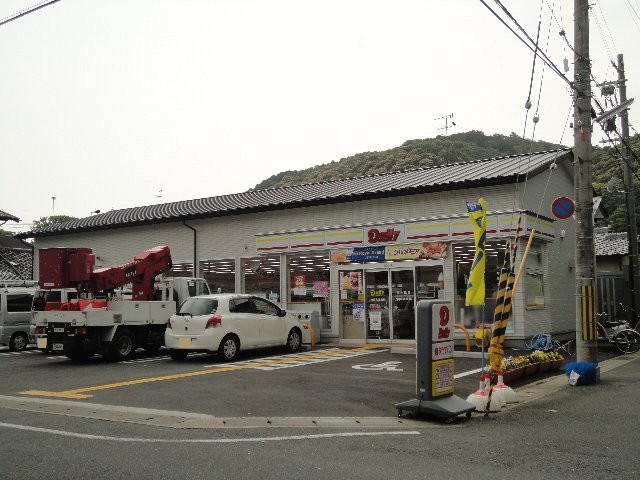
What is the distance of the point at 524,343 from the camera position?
1603cm

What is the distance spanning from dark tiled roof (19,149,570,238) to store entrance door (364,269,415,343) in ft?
8.59

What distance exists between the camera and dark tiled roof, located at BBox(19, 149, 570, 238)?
17.8 m

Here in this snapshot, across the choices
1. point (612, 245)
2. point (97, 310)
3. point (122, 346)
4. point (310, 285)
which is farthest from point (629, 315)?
point (97, 310)

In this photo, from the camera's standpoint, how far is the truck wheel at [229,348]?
14344 mm

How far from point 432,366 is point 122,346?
10.1 m

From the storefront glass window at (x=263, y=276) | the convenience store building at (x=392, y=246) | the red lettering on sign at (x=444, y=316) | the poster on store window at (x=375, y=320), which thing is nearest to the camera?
the red lettering on sign at (x=444, y=316)

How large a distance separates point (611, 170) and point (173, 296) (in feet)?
102

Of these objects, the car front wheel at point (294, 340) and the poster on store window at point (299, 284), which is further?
the poster on store window at point (299, 284)

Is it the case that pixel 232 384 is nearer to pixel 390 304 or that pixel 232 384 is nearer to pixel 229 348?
pixel 229 348

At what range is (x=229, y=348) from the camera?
14555mm

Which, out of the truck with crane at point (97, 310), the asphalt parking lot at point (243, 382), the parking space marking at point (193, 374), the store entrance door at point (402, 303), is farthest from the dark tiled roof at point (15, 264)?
the store entrance door at point (402, 303)

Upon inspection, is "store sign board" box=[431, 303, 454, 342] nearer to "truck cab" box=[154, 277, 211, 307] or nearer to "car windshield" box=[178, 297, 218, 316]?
"car windshield" box=[178, 297, 218, 316]

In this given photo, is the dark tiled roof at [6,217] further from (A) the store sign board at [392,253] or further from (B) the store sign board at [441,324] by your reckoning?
(B) the store sign board at [441,324]

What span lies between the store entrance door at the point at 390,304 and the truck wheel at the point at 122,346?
6943 millimetres
